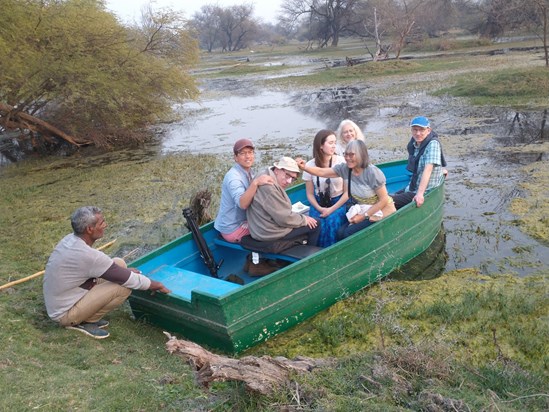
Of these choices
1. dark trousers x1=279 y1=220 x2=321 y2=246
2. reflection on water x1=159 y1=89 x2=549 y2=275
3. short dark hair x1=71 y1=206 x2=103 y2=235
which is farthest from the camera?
reflection on water x1=159 y1=89 x2=549 y2=275

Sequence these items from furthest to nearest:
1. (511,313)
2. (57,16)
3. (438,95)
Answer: (438,95), (57,16), (511,313)

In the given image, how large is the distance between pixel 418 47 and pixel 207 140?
106 feet

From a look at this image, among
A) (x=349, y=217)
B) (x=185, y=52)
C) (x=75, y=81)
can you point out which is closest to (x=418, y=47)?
(x=185, y=52)

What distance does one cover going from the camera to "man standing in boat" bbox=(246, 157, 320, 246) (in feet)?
18.1

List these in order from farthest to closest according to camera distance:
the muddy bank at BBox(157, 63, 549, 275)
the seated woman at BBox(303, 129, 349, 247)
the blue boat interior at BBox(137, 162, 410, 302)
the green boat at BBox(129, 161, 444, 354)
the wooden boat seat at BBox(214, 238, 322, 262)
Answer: the muddy bank at BBox(157, 63, 549, 275) → the seated woman at BBox(303, 129, 349, 247) → the wooden boat seat at BBox(214, 238, 322, 262) → the blue boat interior at BBox(137, 162, 410, 302) → the green boat at BBox(129, 161, 444, 354)

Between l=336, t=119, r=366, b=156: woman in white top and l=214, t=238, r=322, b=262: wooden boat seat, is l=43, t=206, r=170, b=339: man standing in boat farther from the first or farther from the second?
l=336, t=119, r=366, b=156: woman in white top

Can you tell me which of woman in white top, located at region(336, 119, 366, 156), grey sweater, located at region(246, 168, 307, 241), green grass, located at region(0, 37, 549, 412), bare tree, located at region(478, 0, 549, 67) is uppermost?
bare tree, located at region(478, 0, 549, 67)

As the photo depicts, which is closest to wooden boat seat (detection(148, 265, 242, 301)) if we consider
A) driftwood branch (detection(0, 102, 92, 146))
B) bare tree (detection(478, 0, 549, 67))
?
driftwood branch (detection(0, 102, 92, 146))

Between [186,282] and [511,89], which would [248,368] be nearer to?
[186,282]

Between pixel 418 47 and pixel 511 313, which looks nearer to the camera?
pixel 511 313

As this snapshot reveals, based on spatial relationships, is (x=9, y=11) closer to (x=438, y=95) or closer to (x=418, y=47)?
(x=438, y=95)

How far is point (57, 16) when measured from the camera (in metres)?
14.4

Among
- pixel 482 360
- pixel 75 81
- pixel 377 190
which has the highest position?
pixel 75 81

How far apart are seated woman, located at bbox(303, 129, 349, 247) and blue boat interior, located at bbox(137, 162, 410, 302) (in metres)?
0.72
